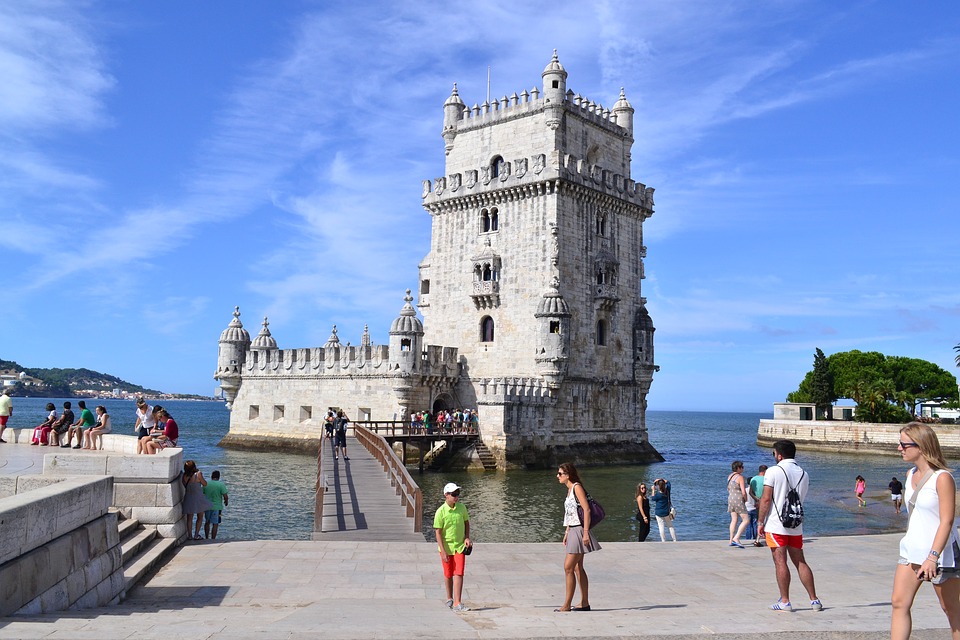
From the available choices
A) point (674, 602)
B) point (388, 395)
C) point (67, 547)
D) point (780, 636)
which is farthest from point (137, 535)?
point (388, 395)

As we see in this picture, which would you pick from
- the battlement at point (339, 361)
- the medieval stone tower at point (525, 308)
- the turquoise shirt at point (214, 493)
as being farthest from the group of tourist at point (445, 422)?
the turquoise shirt at point (214, 493)

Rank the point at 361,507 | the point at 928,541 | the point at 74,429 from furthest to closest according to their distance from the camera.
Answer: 1. the point at 74,429
2. the point at 361,507
3. the point at 928,541

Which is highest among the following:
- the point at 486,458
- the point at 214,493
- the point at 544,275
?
the point at 544,275

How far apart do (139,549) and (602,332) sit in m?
35.1

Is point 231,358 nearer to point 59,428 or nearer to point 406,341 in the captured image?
point 406,341

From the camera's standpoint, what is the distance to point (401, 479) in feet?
63.1

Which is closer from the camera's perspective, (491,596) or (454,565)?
(454,565)

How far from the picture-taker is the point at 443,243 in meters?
45.7

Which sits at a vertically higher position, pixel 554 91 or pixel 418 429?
pixel 554 91

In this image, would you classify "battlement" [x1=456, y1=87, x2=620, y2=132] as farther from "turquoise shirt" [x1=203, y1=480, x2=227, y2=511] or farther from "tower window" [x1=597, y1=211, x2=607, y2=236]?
"turquoise shirt" [x1=203, y1=480, x2=227, y2=511]

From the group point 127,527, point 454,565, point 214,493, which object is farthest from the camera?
point 214,493

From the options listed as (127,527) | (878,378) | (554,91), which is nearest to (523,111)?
(554,91)

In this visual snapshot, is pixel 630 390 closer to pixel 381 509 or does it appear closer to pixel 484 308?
pixel 484 308

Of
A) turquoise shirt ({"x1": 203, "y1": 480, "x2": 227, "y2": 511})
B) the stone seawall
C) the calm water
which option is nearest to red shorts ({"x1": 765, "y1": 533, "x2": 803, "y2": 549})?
turquoise shirt ({"x1": 203, "y1": 480, "x2": 227, "y2": 511})
